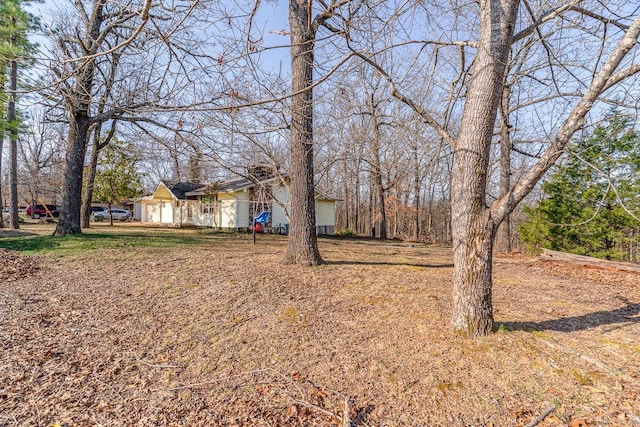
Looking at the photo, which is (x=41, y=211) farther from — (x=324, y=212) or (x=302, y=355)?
(x=302, y=355)

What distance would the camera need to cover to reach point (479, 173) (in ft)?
8.82

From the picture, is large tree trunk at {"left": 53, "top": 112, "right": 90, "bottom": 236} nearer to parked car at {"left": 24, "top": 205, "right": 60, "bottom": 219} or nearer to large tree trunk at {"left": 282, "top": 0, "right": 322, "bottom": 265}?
large tree trunk at {"left": 282, "top": 0, "right": 322, "bottom": 265}

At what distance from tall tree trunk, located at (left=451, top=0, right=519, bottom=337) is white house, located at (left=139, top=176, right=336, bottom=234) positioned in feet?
36.4

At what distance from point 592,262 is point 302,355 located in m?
7.31

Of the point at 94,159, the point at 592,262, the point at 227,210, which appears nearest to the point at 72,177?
the point at 94,159

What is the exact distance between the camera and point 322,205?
19000 millimetres

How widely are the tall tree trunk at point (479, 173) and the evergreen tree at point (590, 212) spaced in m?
6.74

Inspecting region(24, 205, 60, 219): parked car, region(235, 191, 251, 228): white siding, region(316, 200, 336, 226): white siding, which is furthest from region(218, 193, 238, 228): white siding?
region(24, 205, 60, 219): parked car

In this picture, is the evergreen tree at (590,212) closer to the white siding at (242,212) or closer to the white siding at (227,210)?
the white siding at (242,212)

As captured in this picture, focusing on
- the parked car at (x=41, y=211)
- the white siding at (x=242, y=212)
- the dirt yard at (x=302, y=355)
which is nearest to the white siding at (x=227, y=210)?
the white siding at (x=242, y=212)

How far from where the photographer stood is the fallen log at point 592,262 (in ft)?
19.8

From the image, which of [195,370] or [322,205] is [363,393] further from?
[322,205]

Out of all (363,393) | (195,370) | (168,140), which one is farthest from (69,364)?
(168,140)

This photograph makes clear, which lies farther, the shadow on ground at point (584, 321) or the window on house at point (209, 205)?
the window on house at point (209, 205)
